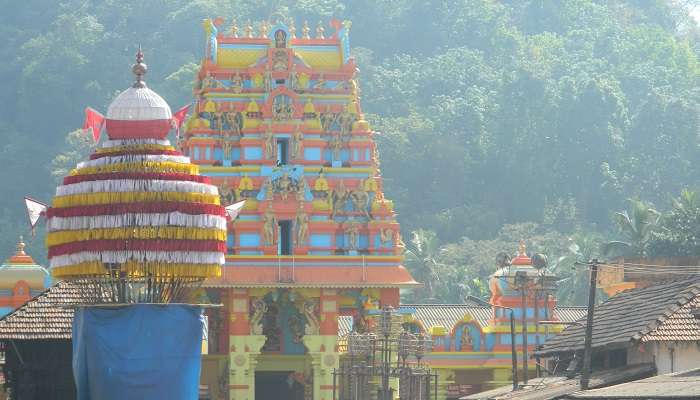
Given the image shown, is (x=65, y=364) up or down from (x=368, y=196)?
down

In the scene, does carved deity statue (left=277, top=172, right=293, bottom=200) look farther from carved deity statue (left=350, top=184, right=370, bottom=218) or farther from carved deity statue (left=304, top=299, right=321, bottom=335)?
carved deity statue (left=304, top=299, right=321, bottom=335)

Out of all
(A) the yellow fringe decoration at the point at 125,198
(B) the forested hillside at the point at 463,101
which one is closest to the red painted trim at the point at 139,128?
(A) the yellow fringe decoration at the point at 125,198

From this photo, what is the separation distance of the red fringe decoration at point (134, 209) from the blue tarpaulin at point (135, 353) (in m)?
2.25

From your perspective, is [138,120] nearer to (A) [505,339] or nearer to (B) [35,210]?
(B) [35,210]

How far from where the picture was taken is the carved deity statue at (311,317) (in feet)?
250

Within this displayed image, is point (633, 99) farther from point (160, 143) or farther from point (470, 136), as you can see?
point (160, 143)

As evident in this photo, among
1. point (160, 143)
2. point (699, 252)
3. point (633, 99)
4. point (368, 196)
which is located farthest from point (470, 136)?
point (160, 143)

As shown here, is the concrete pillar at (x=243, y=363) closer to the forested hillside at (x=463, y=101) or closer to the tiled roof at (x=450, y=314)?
the tiled roof at (x=450, y=314)

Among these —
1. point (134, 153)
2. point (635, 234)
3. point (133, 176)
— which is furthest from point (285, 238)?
point (635, 234)

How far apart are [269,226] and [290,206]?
1.02 meters

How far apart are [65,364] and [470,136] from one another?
326 ft

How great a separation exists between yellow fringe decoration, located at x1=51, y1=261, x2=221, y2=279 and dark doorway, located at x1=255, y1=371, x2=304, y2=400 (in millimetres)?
28906

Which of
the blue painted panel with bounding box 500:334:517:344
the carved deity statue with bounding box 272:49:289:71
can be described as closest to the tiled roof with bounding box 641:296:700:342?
the carved deity statue with bounding box 272:49:289:71

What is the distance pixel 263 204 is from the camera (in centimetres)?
7681
